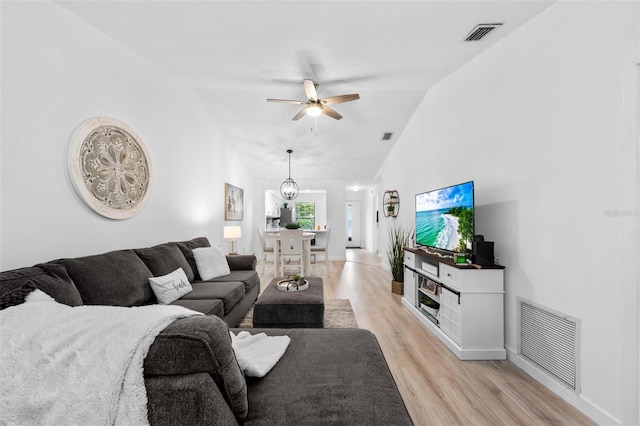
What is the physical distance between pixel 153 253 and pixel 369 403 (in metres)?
2.41

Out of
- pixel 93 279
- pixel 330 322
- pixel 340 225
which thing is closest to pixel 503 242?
pixel 330 322

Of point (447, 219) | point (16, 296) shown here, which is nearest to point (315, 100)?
point (447, 219)

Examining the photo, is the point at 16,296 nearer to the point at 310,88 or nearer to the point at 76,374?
the point at 76,374

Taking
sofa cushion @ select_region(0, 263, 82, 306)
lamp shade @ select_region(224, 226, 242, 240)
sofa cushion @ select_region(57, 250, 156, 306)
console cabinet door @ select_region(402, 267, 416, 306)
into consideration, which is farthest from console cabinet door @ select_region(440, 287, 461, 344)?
lamp shade @ select_region(224, 226, 242, 240)

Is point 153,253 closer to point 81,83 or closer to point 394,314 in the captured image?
point 81,83

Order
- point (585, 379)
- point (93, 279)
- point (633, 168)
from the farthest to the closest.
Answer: point (93, 279) → point (585, 379) → point (633, 168)

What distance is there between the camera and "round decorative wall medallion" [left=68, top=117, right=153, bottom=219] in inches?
83.9

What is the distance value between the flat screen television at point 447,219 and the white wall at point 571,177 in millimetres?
255

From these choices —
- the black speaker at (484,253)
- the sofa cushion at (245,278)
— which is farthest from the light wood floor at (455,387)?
the sofa cushion at (245,278)

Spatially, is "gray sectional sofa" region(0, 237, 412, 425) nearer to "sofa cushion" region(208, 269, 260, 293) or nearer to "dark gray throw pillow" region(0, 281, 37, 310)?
"dark gray throw pillow" region(0, 281, 37, 310)

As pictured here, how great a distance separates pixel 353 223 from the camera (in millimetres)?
11711

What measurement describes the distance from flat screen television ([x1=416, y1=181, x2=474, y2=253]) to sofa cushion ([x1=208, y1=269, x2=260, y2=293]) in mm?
2215

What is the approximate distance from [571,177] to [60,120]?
3.65m

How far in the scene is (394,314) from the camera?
337 centimetres
